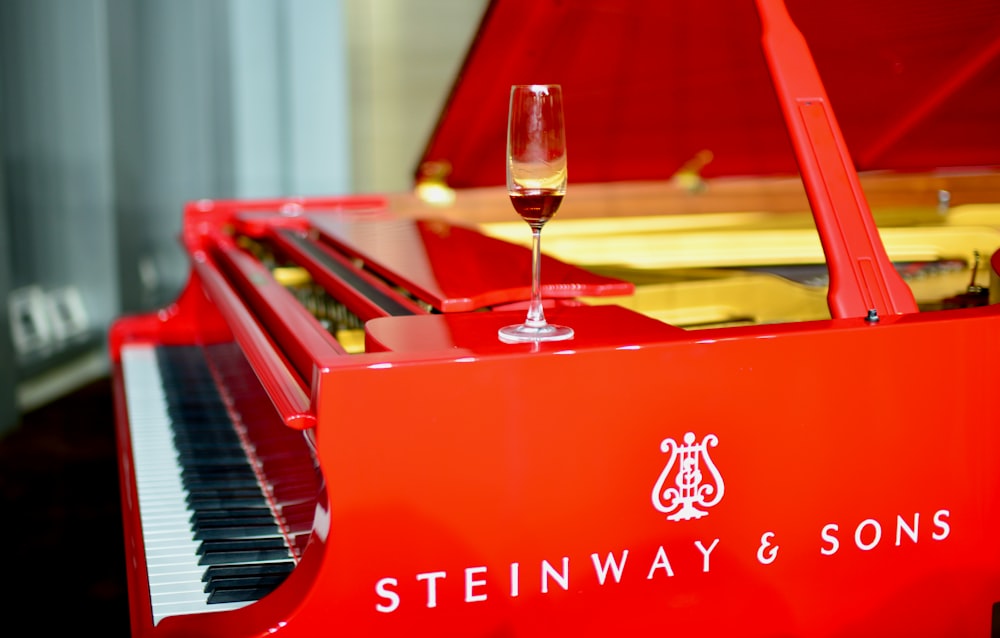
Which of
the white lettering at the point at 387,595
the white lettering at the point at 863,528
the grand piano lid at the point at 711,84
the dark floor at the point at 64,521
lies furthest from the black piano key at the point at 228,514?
the grand piano lid at the point at 711,84

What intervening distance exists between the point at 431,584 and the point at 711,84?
6.06ft

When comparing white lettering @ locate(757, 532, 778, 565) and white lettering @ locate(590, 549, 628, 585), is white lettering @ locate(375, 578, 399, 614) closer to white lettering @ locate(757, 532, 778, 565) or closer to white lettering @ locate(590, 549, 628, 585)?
white lettering @ locate(590, 549, 628, 585)

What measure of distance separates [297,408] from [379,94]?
229 inches

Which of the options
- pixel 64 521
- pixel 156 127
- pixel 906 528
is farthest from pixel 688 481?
pixel 156 127

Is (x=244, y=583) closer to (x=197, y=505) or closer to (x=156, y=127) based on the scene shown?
(x=197, y=505)

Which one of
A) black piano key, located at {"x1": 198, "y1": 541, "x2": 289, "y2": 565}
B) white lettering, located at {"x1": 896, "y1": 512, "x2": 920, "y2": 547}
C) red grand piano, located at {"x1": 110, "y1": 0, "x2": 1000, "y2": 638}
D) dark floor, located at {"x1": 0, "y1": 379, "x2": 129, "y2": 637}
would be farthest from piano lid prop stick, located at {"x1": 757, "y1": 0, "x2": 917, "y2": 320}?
dark floor, located at {"x1": 0, "y1": 379, "x2": 129, "y2": 637}

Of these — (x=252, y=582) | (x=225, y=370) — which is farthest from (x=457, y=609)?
A: (x=225, y=370)

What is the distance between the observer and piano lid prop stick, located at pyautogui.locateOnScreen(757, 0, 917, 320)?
1.34 m

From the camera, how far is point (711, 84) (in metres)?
2.58

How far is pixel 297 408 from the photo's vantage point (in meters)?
1.01

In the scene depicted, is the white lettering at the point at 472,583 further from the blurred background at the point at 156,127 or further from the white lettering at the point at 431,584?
the blurred background at the point at 156,127

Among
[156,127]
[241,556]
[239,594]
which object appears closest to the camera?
[239,594]

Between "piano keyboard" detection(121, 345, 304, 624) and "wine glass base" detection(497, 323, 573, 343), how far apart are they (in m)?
Answer: 0.31

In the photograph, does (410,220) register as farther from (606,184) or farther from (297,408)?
(297,408)
